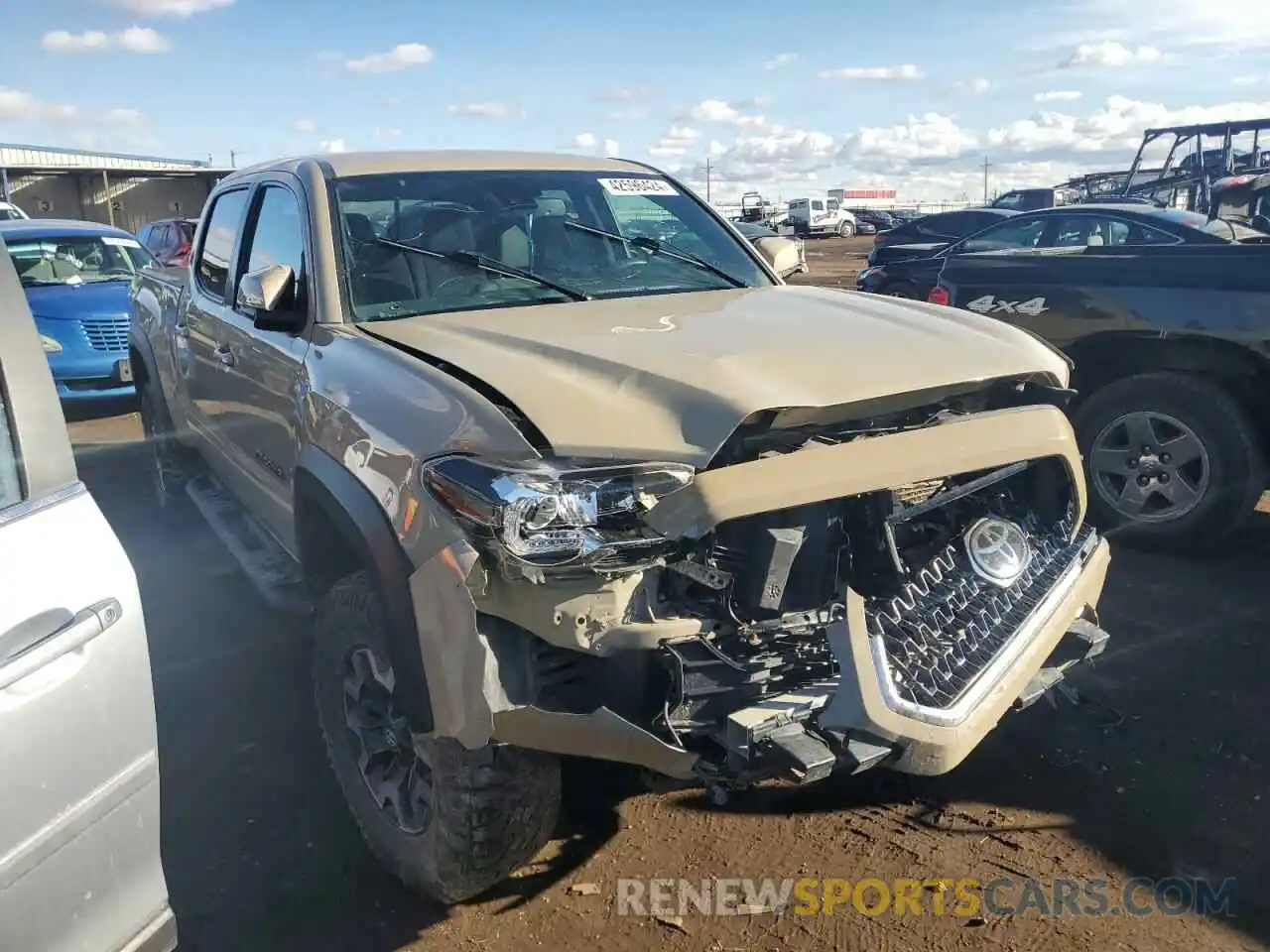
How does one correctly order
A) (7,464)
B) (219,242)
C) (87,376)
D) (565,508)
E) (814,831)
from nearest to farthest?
(7,464) < (565,508) < (814,831) < (219,242) < (87,376)

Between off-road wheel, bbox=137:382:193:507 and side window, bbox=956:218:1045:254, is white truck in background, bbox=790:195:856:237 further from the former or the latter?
off-road wheel, bbox=137:382:193:507

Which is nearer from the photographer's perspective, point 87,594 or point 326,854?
point 87,594

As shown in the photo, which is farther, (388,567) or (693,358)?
(693,358)

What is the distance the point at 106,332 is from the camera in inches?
364

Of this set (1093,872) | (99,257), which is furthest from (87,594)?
(99,257)

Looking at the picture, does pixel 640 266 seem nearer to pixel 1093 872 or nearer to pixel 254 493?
pixel 254 493

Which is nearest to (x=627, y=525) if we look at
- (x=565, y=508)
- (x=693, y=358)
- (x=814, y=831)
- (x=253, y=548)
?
(x=565, y=508)

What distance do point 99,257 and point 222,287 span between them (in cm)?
703

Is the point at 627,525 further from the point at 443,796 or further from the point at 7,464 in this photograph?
the point at 7,464

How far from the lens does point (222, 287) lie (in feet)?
14.6

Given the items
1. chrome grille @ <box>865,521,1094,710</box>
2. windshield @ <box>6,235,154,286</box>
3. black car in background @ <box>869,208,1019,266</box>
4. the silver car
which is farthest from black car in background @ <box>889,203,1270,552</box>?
black car in background @ <box>869,208,1019,266</box>

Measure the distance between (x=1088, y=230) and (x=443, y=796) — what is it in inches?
380

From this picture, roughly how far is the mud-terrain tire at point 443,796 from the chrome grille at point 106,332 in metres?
7.56

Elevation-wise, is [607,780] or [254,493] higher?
[254,493]
